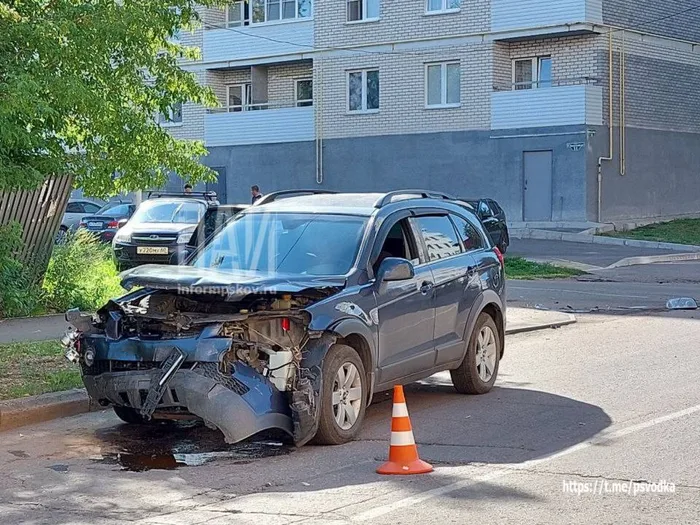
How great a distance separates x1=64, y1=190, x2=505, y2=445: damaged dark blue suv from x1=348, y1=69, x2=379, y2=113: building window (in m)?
27.6

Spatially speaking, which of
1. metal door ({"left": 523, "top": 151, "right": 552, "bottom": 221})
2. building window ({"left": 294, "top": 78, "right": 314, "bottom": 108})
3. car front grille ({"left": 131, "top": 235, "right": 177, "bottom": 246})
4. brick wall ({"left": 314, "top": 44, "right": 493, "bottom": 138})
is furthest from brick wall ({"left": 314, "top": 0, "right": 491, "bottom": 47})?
car front grille ({"left": 131, "top": 235, "right": 177, "bottom": 246})

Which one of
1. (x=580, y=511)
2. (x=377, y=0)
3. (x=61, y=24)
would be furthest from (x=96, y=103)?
(x=377, y=0)

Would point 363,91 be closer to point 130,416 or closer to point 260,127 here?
point 260,127

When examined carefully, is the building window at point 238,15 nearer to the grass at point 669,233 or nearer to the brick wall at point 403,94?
the brick wall at point 403,94

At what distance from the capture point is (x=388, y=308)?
9.35 m

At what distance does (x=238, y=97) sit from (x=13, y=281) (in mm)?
27260

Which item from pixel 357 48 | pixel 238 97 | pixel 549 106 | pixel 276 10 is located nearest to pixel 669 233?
pixel 549 106

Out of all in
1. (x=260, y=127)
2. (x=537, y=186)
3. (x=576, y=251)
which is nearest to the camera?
(x=576, y=251)

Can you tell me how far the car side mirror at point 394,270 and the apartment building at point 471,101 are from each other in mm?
25205

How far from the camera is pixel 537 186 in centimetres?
3481

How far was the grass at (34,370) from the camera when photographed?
10461mm

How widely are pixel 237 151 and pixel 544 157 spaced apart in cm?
1173

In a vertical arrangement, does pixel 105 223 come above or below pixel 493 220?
above

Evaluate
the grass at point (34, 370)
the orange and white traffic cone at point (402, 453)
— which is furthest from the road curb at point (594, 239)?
the orange and white traffic cone at point (402, 453)
